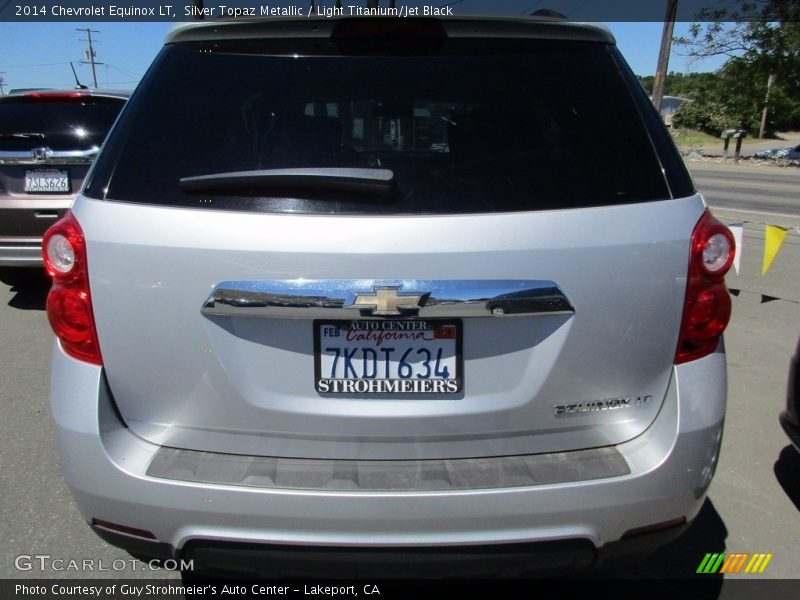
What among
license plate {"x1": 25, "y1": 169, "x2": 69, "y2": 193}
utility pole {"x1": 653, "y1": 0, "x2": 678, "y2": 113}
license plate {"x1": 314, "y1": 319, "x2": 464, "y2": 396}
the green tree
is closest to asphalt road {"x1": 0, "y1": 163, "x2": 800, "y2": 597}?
license plate {"x1": 314, "y1": 319, "x2": 464, "y2": 396}

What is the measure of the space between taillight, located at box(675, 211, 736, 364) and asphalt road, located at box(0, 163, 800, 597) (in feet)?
2.27

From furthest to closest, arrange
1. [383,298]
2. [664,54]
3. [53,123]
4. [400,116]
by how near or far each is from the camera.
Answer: [664,54] → [53,123] → [400,116] → [383,298]

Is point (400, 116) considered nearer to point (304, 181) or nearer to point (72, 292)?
point (304, 181)

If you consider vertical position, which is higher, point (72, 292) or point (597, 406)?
point (72, 292)

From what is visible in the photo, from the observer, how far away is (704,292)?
1972mm

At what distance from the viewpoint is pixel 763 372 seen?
4.86 metres

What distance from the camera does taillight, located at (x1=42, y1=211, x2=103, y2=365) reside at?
1940 millimetres

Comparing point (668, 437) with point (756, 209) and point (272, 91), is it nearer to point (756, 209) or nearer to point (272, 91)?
point (272, 91)

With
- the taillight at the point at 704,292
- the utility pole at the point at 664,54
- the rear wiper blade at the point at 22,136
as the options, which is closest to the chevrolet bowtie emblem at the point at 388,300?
the taillight at the point at 704,292

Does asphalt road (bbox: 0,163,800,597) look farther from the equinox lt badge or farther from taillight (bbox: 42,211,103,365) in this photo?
taillight (bbox: 42,211,103,365)

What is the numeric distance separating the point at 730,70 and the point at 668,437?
3409 centimetres

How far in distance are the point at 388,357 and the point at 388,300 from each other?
0.18 m

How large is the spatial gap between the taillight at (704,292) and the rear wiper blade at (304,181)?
884mm
